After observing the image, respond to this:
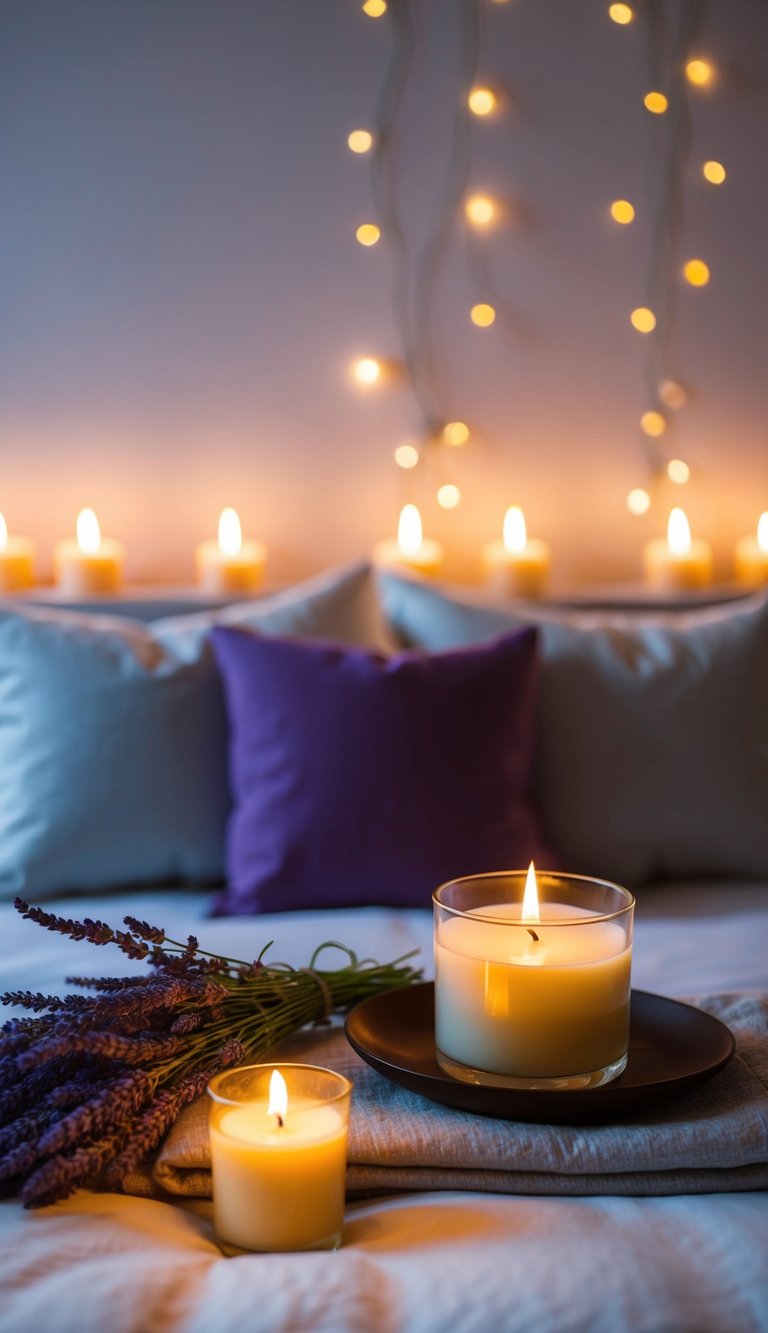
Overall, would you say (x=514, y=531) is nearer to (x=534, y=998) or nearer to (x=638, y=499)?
(x=638, y=499)

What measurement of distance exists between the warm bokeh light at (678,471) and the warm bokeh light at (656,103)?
710mm

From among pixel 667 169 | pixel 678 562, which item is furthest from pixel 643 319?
pixel 678 562

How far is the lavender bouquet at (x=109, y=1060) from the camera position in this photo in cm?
88

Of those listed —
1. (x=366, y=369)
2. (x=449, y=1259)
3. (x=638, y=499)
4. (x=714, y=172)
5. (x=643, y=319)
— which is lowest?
(x=449, y=1259)

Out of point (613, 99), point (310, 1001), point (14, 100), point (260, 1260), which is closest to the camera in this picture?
point (260, 1260)

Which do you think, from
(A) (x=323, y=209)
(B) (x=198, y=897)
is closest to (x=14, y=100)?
(A) (x=323, y=209)

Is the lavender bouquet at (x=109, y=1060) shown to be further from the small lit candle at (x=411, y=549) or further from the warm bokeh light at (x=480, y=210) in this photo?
the warm bokeh light at (x=480, y=210)

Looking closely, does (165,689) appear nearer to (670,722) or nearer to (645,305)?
(670,722)

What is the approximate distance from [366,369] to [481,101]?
57cm

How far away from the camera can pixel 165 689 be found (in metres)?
1.85

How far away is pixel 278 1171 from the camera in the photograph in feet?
2.80

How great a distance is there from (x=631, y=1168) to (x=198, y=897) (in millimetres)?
989

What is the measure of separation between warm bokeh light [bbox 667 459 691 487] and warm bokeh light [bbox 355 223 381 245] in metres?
0.78

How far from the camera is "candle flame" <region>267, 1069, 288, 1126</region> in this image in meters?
0.88
